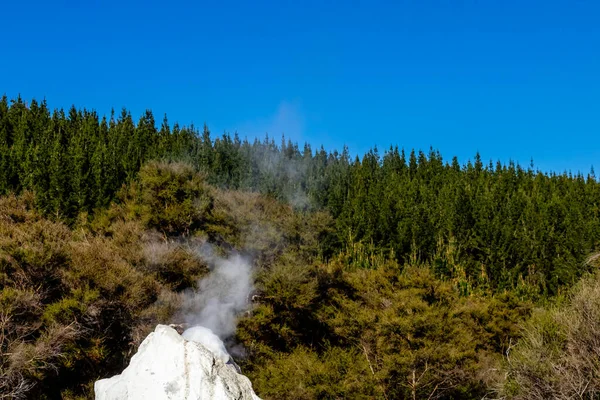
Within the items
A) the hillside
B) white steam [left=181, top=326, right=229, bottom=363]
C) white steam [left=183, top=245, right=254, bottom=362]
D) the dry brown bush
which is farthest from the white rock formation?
white steam [left=183, top=245, right=254, bottom=362]

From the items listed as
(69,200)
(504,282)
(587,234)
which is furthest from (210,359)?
(587,234)

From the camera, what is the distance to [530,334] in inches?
952

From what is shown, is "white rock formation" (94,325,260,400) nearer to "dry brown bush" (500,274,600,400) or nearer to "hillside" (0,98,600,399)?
"hillside" (0,98,600,399)

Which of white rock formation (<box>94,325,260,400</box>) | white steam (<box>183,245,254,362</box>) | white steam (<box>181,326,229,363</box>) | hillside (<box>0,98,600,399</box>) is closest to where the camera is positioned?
white rock formation (<box>94,325,260,400</box>)

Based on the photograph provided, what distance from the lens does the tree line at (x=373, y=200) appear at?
56625 millimetres

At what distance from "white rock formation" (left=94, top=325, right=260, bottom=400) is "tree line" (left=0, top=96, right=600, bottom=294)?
39.1m

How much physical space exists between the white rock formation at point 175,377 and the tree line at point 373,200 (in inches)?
1541

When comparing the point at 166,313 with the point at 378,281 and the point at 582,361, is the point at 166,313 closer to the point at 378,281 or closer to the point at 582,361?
the point at 378,281

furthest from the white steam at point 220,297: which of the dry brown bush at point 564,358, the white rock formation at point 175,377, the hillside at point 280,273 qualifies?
the white rock formation at point 175,377

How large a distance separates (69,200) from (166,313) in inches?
1105

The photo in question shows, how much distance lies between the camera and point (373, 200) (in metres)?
73.4

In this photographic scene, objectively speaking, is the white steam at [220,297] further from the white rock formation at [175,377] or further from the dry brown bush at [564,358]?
the white rock formation at [175,377]

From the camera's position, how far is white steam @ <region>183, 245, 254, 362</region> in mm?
31141

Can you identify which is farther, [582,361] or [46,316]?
[46,316]
